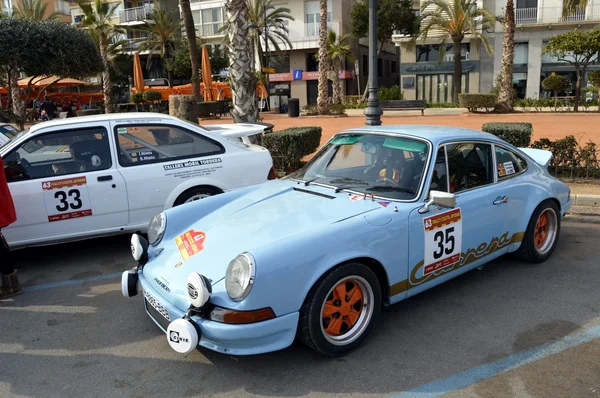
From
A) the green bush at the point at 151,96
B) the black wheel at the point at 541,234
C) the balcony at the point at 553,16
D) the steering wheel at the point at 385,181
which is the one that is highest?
the balcony at the point at 553,16

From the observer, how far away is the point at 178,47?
4334 cm

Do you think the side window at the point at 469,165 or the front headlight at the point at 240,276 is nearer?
the front headlight at the point at 240,276

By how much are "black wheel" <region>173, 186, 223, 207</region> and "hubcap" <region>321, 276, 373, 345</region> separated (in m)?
2.93

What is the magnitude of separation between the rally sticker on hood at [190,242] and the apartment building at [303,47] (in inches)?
1345

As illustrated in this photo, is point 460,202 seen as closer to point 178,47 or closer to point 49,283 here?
point 49,283

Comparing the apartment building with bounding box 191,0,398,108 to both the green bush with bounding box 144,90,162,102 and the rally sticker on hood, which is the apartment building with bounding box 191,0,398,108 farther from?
the rally sticker on hood

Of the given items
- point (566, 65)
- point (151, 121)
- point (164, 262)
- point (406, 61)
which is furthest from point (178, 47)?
point (164, 262)

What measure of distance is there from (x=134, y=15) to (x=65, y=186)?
152 ft

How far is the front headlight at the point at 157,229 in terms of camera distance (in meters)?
4.17

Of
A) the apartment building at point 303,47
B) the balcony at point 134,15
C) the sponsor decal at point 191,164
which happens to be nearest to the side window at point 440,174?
the sponsor decal at point 191,164

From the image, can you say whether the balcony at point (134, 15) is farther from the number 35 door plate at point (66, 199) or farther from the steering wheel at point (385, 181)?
the steering wheel at point (385, 181)

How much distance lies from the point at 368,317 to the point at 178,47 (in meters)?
43.3

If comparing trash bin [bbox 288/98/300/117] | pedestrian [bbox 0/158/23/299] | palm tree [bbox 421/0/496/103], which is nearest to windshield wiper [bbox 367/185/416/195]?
pedestrian [bbox 0/158/23/299]

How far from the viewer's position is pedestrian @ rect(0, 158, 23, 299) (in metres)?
4.61
